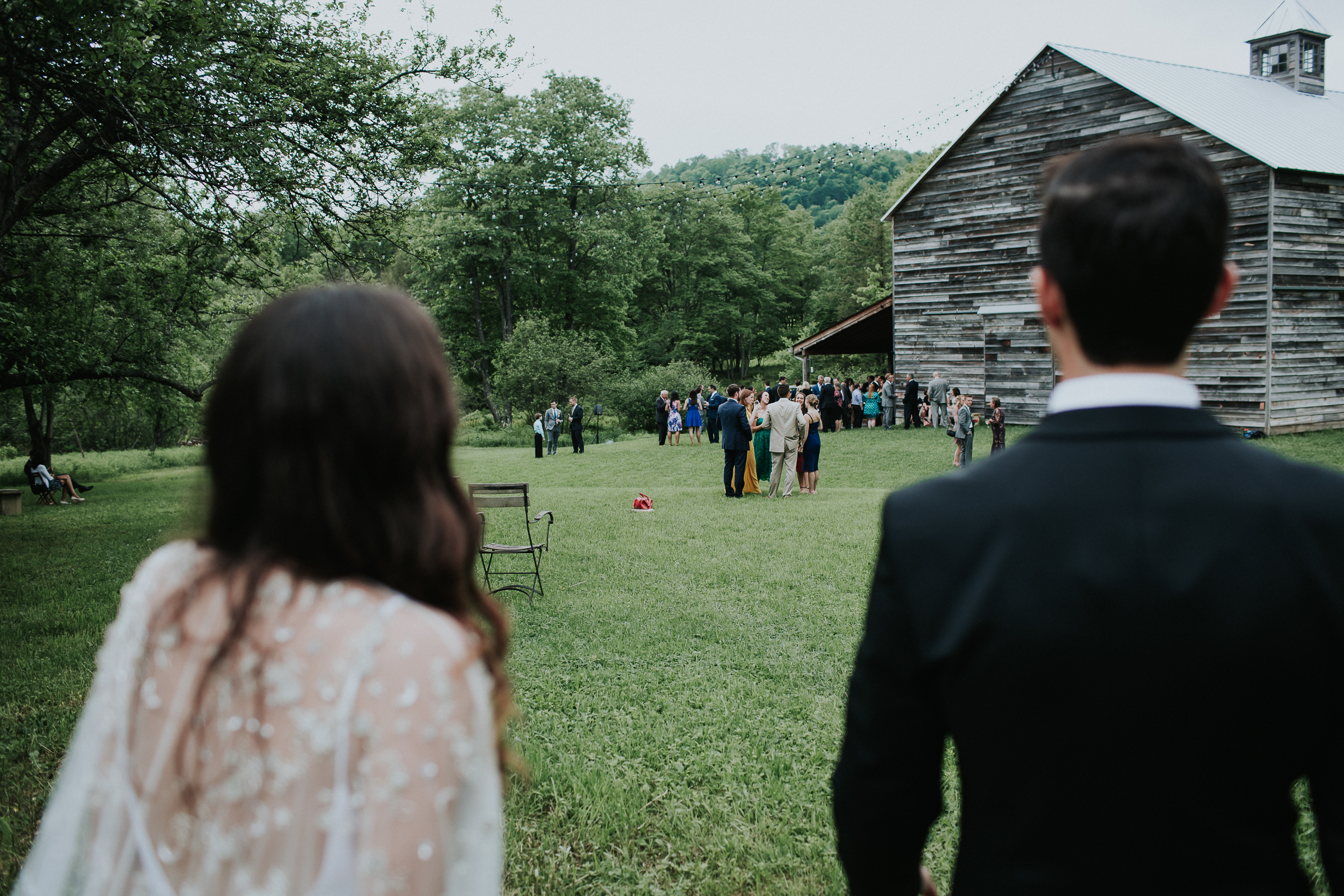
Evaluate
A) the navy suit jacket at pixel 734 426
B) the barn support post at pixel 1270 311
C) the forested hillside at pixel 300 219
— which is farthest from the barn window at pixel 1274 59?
the navy suit jacket at pixel 734 426

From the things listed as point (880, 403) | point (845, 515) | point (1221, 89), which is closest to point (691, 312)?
point (880, 403)

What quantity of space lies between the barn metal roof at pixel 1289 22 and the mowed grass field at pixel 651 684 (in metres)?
27.3

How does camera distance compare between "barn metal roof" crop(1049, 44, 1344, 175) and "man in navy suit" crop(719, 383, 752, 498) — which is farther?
"barn metal roof" crop(1049, 44, 1344, 175)

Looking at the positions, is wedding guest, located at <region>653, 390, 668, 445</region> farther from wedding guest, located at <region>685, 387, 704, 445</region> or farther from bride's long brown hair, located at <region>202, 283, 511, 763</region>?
bride's long brown hair, located at <region>202, 283, 511, 763</region>

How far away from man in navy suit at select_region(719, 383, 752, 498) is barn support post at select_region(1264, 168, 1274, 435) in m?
14.1

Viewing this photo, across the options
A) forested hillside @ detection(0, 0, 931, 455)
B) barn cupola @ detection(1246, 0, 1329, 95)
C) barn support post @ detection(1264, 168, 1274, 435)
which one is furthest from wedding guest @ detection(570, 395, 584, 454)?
barn cupola @ detection(1246, 0, 1329, 95)

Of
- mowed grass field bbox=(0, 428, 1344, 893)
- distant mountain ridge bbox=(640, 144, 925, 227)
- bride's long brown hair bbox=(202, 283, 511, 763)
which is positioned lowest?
mowed grass field bbox=(0, 428, 1344, 893)

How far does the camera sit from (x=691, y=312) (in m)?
58.8

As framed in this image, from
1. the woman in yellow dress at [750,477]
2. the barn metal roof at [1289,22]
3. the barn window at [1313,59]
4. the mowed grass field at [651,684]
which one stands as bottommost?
the mowed grass field at [651,684]

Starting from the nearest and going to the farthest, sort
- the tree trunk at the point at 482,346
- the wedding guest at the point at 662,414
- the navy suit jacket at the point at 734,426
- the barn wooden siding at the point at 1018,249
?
the navy suit jacket at the point at 734,426 < the barn wooden siding at the point at 1018,249 < the wedding guest at the point at 662,414 < the tree trunk at the point at 482,346

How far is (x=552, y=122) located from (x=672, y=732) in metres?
42.5

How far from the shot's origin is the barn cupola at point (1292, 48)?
29.2 m

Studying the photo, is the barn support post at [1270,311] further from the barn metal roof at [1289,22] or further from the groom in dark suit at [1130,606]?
the groom in dark suit at [1130,606]

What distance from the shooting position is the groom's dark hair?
4.40 ft
